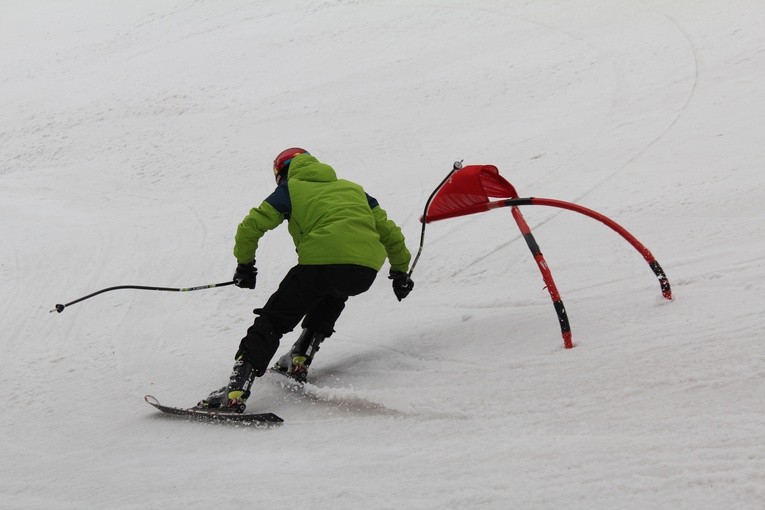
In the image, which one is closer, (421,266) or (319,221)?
(319,221)

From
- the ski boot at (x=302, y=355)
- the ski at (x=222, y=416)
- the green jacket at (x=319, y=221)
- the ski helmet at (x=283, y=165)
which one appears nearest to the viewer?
the ski at (x=222, y=416)

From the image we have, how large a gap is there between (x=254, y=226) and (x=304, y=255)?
33 centimetres

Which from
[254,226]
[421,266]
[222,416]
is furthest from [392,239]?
[421,266]

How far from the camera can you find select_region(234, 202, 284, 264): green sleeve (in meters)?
4.29

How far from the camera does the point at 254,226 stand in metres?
4.30

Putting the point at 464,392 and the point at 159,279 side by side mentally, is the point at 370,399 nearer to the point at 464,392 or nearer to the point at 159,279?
the point at 464,392

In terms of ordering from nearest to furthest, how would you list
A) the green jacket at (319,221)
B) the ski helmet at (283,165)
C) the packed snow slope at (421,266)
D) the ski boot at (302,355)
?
the packed snow slope at (421,266) → the green jacket at (319,221) → the ski boot at (302,355) → the ski helmet at (283,165)

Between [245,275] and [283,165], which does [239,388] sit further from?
[283,165]

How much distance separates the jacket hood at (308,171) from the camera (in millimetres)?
4453

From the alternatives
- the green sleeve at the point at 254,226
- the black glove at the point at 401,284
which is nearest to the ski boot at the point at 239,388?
the green sleeve at the point at 254,226

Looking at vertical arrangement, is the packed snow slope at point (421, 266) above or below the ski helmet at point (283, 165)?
below

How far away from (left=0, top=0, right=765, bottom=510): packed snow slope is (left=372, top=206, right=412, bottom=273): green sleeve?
0.53 meters

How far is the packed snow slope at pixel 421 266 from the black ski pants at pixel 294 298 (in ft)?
1.26

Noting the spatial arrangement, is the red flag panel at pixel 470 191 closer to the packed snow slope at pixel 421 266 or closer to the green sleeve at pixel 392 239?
the green sleeve at pixel 392 239
